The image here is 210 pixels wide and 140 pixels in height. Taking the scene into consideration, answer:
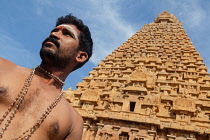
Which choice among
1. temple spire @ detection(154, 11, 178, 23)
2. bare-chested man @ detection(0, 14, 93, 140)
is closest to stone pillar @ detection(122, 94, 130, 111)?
bare-chested man @ detection(0, 14, 93, 140)

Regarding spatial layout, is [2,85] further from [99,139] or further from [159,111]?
[159,111]

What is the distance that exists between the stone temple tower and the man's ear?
11.6 m

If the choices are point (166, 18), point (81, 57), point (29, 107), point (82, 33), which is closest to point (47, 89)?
point (29, 107)

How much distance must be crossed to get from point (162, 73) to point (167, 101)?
4759mm

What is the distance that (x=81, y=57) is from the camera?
3953mm

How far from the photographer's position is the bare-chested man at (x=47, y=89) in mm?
2771

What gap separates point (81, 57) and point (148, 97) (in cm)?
1380

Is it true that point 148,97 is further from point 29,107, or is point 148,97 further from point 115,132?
point 29,107

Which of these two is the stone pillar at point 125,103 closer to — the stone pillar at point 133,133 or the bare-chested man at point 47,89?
the stone pillar at point 133,133

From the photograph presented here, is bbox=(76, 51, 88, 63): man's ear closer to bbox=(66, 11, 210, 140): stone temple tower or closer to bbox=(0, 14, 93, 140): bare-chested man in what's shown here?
bbox=(0, 14, 93, 140): bare-chested man

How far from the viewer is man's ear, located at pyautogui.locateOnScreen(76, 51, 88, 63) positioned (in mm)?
3890

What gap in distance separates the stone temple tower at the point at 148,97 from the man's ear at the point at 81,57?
11.6 meters

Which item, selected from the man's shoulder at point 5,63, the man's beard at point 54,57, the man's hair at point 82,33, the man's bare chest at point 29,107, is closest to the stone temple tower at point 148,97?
the man's hair at point 82,33

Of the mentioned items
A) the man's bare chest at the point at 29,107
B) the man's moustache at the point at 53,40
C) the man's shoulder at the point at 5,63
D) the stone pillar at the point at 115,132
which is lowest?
the man's bare chest at the point at 29,107
